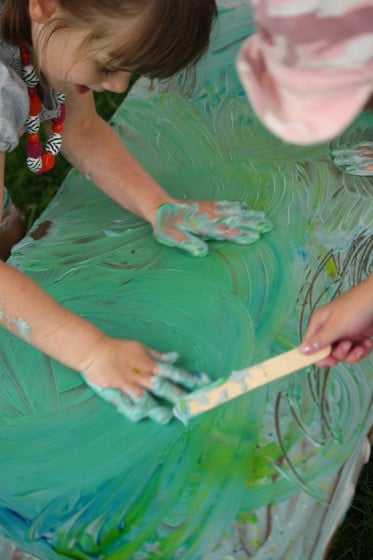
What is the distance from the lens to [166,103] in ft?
5.82

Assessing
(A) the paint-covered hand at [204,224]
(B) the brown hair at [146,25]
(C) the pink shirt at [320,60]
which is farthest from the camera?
(A) the paint-covered hand at [204,224]

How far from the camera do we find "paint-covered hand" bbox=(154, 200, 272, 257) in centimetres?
146

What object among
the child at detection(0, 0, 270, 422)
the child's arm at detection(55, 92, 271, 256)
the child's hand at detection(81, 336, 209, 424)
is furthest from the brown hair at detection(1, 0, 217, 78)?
the child's hand at detection(81, 336, 209, 424)

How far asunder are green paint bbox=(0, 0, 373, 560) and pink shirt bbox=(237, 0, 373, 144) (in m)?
0.56

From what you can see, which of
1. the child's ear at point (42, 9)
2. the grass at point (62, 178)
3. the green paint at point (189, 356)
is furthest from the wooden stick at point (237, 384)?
the child's ear at point (42, 9)

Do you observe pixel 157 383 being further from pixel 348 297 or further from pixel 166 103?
pixel 166 103

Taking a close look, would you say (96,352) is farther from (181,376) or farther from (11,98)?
(11,98)

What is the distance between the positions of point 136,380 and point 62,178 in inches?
43.4

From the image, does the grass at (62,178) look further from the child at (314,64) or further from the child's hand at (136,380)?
the child at (314,64)

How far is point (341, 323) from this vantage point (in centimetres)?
116

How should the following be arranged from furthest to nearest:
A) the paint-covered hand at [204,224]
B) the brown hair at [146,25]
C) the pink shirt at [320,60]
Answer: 1. the paint-covered hand at [204,224]
2. the brown hair at [146,25]
3. the pink shirt at [320,60]

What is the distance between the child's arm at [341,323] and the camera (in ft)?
3.80

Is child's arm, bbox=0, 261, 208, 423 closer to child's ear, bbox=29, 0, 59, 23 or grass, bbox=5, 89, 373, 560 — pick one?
child's ear, bbox=29, 0, 59, 23

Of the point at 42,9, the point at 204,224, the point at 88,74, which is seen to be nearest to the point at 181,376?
the point at 204,224
